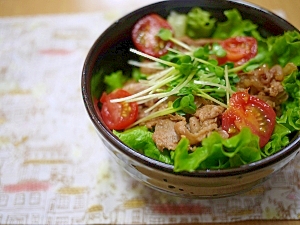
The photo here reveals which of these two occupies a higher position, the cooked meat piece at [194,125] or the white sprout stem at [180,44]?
the white sprout stem at [180,44]

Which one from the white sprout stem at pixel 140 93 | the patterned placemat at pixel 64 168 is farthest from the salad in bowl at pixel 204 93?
Result: the patterned placemat at pixel 64 168

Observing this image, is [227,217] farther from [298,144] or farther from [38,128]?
[38,128]

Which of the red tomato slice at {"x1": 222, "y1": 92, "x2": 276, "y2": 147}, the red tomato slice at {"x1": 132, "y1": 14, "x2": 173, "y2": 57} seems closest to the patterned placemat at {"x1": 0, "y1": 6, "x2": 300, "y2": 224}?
the red tomato slice at {"x1": 222, "y1": 92, "x2": 276, "y2": 147}

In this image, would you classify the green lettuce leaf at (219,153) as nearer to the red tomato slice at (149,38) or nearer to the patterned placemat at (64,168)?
the patterned placemat at (64,168)

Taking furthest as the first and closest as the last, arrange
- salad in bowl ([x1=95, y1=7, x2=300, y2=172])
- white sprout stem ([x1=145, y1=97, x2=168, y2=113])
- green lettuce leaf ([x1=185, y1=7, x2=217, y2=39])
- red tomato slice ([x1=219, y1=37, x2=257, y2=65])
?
green lettuce leaf ([x1=185, y1=7, x2=217, y2=39]) → red tomato slice ([x1=219, y1=37, x2=257, y2=65]) → white sprout stem ([x1=145, y1=97, x2=168, y2=113]) → salad in bowl ([x1=95, y1=7, x2=300, y2=172])

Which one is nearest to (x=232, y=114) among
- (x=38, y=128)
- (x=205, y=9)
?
(x=205, y=9)

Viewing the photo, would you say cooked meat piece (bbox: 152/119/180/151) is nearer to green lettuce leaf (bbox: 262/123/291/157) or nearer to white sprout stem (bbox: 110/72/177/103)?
white sprout stem (bbox: 110/72/177/103)

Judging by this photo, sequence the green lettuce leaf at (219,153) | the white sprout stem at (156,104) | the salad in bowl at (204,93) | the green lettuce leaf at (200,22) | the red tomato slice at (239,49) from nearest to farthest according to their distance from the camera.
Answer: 1. the green lettuce leaf at (219,153)
2. the salad in bowl at (204,93)
3. the white sprout stem at (156,104)
4. the red tomato slice at (239,49)
5. the green lettuce leaf at (200,22)
